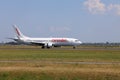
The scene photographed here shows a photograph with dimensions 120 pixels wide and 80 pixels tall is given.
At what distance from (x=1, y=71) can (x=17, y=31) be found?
392ft

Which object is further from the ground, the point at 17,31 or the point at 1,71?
the point at 17,31

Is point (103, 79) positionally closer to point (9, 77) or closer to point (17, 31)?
point (9, 77)

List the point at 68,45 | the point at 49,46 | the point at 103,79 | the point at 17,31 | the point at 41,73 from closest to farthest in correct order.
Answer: the point at 103,79
the point at 41,73
the point at 49,46
the point at 68,45
the point at 17,31

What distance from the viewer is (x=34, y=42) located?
136 meters

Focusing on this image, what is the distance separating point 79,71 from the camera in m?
30.7

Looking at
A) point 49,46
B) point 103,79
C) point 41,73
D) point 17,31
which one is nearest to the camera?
point 103,79

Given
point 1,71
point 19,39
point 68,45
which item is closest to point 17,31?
point 19,39

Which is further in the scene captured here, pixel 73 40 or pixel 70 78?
pixel 73 40

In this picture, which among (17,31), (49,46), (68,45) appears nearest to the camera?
(49,46)

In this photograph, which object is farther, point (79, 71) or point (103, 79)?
point (79, 71)

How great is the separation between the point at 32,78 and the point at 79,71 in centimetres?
448

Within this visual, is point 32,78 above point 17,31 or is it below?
below

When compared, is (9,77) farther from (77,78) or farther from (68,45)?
(68,45)

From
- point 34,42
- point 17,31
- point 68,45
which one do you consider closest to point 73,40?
point 68,45
